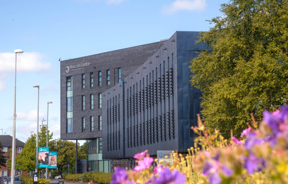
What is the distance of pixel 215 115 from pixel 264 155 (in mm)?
25912

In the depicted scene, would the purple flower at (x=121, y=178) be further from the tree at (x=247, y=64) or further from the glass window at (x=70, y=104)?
the glass window at (x=70, y=104)

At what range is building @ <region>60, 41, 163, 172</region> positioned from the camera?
2815 inches

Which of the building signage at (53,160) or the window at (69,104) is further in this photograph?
the window at (69,104)

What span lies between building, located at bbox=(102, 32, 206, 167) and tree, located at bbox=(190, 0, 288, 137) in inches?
236

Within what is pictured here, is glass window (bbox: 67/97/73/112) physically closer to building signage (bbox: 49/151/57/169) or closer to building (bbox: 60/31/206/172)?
building (bbox: 60/31/206/172)

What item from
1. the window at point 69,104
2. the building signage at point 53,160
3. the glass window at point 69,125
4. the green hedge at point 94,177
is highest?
the window at point 69,104

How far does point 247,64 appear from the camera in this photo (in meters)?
25.7

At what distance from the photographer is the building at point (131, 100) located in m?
36.2

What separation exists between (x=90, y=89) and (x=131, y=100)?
22.2 meters

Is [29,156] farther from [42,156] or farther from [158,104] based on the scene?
[158,104]

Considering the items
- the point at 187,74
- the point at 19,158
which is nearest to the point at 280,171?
the point at 187,74

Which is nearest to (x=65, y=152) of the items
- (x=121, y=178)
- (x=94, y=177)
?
(x=94, y=177)

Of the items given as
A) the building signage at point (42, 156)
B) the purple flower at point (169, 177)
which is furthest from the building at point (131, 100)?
the purple flower at point (169, 177)

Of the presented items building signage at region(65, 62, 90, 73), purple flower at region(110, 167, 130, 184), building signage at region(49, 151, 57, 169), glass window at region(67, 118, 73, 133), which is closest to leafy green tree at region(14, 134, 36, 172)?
glass window at region(67, 118, 73, 133)
